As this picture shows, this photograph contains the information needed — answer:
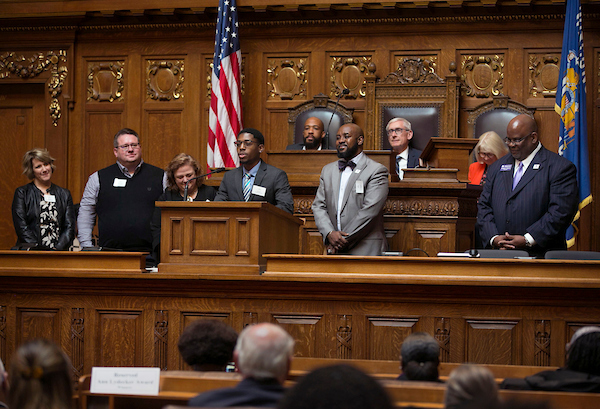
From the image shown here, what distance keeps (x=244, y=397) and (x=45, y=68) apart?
7.32 meters

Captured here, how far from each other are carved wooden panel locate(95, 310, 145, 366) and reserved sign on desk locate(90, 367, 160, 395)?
4.47 ft

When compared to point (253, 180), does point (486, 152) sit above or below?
above

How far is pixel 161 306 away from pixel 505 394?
2.30 meters

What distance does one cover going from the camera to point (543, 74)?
7.54 m

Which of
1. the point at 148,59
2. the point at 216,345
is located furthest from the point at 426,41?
the point at 216,345

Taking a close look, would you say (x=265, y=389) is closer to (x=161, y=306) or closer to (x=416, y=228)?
(x=161, y=306)

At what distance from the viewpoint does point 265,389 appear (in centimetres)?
196

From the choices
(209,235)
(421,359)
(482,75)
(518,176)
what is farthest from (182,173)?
(482,75)

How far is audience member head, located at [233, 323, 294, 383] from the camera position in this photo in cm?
201

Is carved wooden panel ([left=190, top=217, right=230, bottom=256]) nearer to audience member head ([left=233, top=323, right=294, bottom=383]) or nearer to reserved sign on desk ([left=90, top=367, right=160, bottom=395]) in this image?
reserved sign on desk ([left=90, top=367, right=160, bottom=395])

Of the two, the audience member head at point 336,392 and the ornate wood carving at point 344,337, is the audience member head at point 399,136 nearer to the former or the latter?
the ornate wood carving at point 344,337

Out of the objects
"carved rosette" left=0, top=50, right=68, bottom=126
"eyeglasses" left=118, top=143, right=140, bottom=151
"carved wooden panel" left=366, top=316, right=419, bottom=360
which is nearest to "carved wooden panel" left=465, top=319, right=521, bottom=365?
"carved wooden panel" left=366, top=316, right=419, bottom=360

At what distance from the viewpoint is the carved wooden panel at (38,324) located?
158 inches

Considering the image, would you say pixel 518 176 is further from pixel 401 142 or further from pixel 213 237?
pixel 213 237
